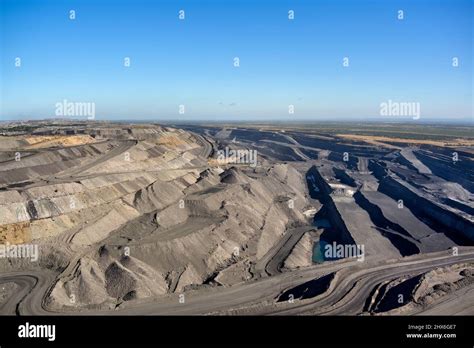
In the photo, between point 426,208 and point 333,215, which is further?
point 333,215

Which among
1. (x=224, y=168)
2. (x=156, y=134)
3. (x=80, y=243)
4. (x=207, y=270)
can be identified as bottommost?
(x=207, y=270)

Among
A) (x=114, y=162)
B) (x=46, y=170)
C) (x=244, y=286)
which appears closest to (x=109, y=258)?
(x=244, y=286)

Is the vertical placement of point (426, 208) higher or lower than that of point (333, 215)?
higher

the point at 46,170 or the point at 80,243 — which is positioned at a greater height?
the point at 46,170

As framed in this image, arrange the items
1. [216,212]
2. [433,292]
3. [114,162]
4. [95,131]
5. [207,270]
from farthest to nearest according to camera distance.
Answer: [95,131] → [114,162] → [216,212] → [207,270] → [433,292]

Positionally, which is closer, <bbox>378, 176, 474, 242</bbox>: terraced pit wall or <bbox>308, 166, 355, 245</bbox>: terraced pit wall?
<bbox>378, 176, 474, 242</bbox>: terraced pit wall

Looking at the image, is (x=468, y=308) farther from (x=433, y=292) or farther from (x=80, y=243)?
(x=80, y=243)

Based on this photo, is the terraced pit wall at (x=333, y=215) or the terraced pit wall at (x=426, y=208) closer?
the terraced pit wall at (x=426, y=208)

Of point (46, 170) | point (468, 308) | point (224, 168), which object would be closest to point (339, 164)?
point (224, 168)
